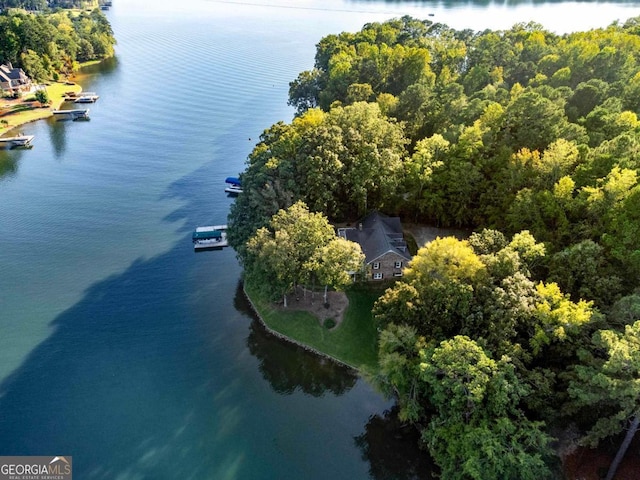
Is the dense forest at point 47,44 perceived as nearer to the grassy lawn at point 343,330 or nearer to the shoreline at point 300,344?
the shoreline at point 300,344

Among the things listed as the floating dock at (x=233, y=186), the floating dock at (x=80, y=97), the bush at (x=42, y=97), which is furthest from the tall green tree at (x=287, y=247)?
the floating dock at (x=80, y=97)

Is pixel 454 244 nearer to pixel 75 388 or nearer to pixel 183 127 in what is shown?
pixel 75 388

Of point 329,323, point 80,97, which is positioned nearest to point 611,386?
point 329,323

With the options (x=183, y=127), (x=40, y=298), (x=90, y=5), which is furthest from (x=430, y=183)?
(x=90, y=5)

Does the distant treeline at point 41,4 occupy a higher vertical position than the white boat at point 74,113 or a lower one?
higher

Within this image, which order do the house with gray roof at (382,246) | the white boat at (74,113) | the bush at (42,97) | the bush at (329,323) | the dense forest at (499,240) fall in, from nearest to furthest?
the dense forest at (499,240)
the bush at (329,323)
the house with gray roof at (382,246)
the white boat at (74,113)
the bush at (42,97)

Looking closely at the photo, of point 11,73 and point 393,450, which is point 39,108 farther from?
point 393,450

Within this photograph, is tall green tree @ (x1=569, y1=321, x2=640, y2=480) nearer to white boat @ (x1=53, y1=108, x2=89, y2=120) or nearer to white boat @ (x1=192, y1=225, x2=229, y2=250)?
white boat @ (x1=192, y1=225, x2=229, y2=250)

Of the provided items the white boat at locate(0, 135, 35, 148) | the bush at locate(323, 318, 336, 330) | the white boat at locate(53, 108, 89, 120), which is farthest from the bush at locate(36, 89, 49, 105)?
the bush at locate(323, 318, 336, 330)
